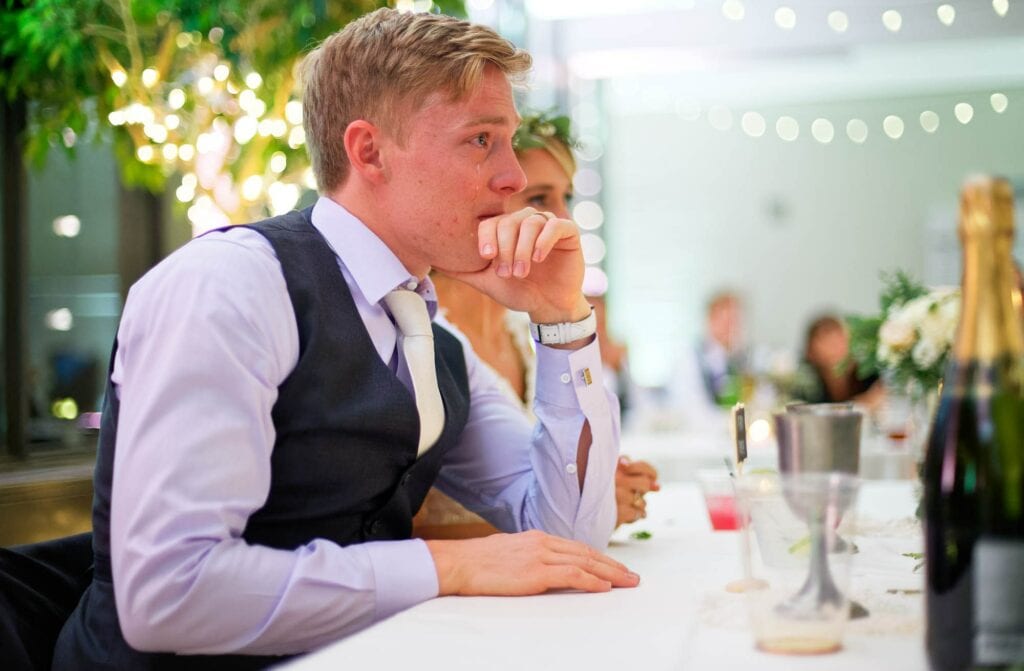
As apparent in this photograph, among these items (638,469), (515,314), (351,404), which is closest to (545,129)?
(515,314)

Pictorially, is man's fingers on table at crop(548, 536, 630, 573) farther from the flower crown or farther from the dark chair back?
the flower crown

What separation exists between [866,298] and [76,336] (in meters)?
8.34

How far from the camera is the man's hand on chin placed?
1.58 metres

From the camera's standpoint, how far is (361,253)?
1.56 meters

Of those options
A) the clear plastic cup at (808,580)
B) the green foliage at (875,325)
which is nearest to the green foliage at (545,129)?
the green foliage at (875,325)

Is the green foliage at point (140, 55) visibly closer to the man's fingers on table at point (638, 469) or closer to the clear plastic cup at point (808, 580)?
the man's fingers on table at point (638, 469)

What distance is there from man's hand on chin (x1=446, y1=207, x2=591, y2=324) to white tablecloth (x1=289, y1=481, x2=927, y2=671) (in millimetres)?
393

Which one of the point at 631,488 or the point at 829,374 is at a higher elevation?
the point at 631,488

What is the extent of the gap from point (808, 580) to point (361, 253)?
82 centimetres

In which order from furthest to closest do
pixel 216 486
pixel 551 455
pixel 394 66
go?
pixel 551 455 < pixel 394 66 < pixel 216 486

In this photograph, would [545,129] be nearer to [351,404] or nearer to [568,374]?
[568,374]

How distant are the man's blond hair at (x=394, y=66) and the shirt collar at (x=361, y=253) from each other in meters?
0.09

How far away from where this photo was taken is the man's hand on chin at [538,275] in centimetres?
158

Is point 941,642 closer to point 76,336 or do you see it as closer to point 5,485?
point 5,485
